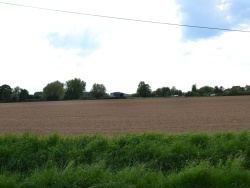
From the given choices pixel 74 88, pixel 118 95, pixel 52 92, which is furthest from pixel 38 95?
pixel 118 95

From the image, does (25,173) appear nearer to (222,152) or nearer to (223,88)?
(222,152)

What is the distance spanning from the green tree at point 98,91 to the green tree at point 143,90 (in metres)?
16.2

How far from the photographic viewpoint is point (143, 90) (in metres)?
132

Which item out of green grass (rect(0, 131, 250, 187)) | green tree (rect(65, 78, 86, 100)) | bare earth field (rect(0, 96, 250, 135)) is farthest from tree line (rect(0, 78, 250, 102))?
green grass (rect(0, 131, 250, 187))

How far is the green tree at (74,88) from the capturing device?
472ft

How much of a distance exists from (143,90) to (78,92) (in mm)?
33505

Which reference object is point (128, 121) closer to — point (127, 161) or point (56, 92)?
point (127, 161)

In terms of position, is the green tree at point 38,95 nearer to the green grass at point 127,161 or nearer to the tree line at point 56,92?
the tree line at point 56,92

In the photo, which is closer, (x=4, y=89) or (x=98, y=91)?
(x=4, y=89)

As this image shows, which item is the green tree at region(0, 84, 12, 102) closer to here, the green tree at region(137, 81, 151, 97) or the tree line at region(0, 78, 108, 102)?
the tree line at region(0, 78, 108, 102)

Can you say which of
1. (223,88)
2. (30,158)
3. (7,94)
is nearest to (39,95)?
(7,94)

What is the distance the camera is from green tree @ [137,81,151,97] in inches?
5172

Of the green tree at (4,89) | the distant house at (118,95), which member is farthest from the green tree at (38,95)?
the distant house at (118,95)

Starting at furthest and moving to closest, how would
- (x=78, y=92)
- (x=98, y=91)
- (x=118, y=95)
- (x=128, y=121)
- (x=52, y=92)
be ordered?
(x=78, y=92) < (x=98, y=91) < (x=52, y=92) < (x=118, y=95) < (x=128, y=121)
